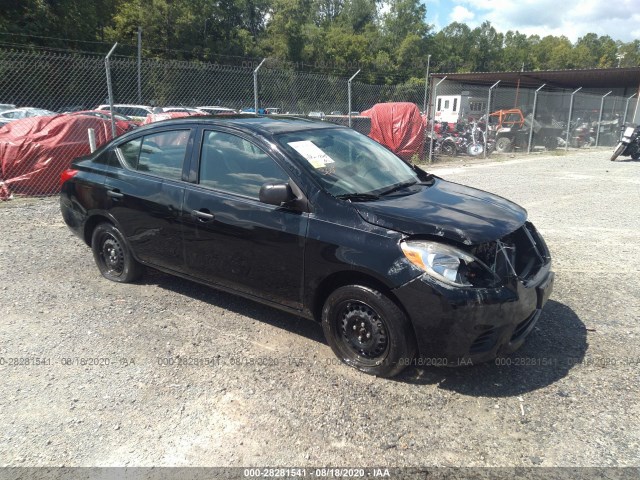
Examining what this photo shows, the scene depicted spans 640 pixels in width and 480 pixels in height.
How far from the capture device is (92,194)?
15.5 ft

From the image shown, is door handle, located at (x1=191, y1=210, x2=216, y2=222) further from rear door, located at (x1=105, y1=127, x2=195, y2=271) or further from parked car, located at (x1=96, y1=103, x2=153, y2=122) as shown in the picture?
parked car, located at (x1=96, y1=103, x2=153, y2=122)

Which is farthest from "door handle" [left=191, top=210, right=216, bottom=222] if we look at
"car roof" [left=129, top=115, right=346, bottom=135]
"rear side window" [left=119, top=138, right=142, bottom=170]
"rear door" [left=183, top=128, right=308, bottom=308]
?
"rear side window" [left=119, top=138, right=142, bottom=170]

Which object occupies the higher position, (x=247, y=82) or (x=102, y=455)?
(x=247, y=82)

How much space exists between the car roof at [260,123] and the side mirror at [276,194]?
62 cm

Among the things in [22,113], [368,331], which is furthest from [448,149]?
[22,113]

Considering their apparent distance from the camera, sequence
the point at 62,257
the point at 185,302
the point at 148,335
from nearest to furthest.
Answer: the point at 148,335
the point at 185,302
the point at 62,257

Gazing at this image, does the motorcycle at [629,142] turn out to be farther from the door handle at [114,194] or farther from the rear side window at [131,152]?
the door handle at [114,194]

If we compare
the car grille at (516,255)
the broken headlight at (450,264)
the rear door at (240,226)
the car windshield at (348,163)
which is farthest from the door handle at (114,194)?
the car grille at (516,255)

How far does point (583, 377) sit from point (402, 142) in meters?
12.1

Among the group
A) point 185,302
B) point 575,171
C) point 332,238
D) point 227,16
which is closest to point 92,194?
point 185,302

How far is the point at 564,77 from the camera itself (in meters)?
29.0

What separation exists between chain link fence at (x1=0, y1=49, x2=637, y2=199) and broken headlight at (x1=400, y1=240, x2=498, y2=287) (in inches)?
303

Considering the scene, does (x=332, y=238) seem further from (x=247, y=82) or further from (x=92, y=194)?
(x=247, y=82)

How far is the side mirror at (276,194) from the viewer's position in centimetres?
333
